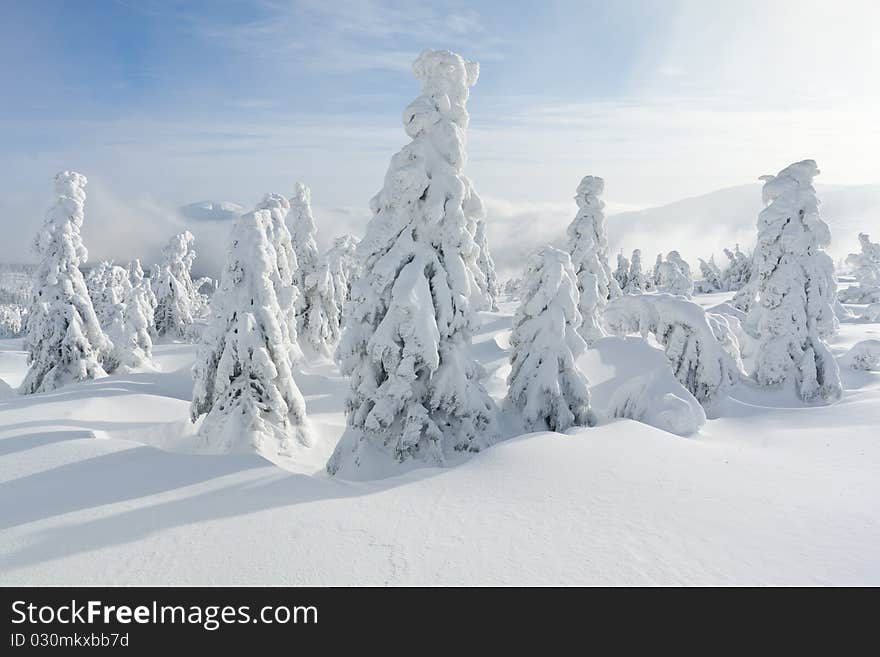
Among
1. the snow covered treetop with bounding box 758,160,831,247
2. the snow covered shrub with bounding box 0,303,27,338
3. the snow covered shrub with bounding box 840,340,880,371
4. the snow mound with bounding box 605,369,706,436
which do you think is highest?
the snow covered treetop with bounding box 758,160,831,247

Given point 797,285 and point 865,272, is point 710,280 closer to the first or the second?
point 865,272

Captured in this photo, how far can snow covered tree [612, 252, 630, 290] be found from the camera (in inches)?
2435

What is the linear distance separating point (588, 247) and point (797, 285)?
11.9 m

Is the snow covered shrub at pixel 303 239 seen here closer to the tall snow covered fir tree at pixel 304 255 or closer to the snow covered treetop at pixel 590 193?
the tall snow covered fir tree at pixel 304 255

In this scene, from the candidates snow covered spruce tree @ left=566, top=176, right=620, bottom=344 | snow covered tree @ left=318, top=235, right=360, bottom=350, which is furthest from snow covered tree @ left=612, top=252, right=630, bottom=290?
snow covered tree @ left=318, top=235, right=360, bottom=350

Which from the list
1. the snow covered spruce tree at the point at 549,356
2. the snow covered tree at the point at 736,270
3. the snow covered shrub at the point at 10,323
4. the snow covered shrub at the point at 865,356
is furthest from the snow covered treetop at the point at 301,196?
the snow covered shrub at the point at 10,323

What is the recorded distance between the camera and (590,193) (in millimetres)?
31000

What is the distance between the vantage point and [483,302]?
1287 cm

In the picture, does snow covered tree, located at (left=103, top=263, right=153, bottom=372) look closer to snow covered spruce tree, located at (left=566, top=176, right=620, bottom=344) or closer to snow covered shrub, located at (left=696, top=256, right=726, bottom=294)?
snow covered spruce tree, located at (left=566, top=176, right=620, bottom=344)

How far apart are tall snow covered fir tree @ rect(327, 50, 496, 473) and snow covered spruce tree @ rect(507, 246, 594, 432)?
2810 mm

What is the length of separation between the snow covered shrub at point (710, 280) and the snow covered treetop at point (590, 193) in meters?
57.5
